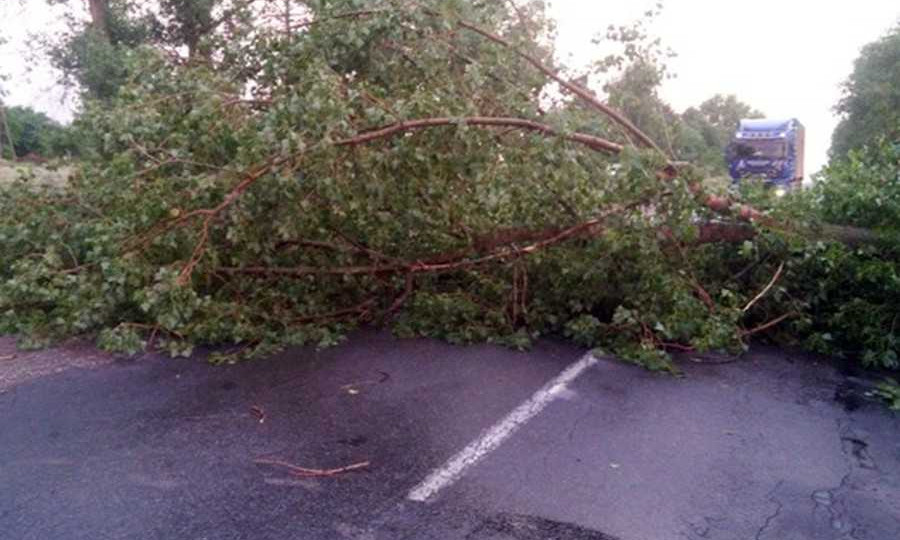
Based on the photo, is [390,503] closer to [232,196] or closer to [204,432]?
[204,432]

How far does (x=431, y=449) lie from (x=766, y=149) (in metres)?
26.2

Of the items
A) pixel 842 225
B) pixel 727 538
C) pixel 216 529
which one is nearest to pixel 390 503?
pixel 216 529

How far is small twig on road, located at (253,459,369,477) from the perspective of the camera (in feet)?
13.8

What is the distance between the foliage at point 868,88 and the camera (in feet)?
102

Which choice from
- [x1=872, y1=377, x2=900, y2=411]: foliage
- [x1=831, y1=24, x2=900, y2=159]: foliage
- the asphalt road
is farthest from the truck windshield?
the asphalt road

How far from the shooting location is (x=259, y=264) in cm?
691

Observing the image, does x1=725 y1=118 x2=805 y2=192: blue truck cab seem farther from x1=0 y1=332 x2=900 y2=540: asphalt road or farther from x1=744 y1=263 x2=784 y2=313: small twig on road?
x1=0 y1=332 x2=900 y2=540: asphalt road

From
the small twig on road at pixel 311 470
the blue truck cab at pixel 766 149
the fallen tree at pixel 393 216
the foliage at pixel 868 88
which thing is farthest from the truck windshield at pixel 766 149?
the small twig on road at pixel 311 470

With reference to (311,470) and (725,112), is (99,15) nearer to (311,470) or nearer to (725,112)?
(311,470)

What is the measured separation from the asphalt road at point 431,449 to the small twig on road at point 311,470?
0.04 m

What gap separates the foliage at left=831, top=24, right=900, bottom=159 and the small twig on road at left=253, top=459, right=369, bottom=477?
3064 cm

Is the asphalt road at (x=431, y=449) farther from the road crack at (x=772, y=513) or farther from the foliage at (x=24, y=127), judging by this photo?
the foliage at (x=24, y=127)

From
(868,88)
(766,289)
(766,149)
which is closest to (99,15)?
(766,289)

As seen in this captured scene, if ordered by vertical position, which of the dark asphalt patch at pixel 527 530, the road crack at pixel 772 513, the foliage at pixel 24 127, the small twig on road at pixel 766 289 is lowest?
the road crack at pixel 772 513
